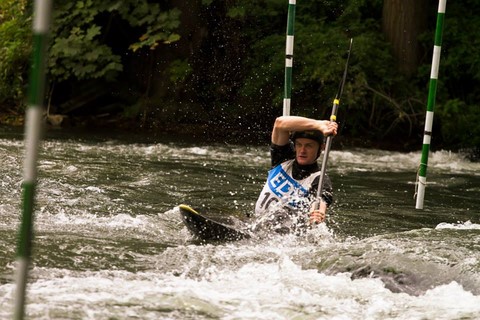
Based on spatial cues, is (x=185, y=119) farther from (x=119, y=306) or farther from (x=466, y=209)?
(x=119, y=306)

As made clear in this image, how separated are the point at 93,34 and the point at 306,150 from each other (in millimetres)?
8347

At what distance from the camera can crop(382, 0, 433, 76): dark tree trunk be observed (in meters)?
13.1

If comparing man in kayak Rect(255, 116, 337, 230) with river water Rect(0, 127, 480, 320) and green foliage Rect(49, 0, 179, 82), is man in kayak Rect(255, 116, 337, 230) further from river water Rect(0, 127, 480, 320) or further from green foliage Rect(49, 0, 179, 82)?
green foliage Rect(49, 0, 179, 82)

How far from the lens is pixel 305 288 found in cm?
461

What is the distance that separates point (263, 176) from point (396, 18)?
4930mm

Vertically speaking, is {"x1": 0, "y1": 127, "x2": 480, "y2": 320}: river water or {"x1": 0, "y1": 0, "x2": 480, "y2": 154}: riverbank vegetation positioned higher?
{"x1": 0, "y1": 0, "x2": 480, "y2": 154}: riverbank vegetation

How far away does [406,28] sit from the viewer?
13.1 m

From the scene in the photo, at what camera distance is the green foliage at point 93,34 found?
13430 millimetres

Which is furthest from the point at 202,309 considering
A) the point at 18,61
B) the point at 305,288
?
the point at 18,61

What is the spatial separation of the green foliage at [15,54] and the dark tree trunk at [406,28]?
6.16m

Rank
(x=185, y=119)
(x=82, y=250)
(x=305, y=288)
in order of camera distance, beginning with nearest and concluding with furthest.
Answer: (x=305, y=288), (x=82, y=250), (x=185, y=119)

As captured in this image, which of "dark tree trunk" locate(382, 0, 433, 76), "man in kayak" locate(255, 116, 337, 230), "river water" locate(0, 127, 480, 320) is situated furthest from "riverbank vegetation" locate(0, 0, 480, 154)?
"man in kayak" locate(255, 116, 337, 230)

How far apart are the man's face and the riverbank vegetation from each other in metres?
6.50

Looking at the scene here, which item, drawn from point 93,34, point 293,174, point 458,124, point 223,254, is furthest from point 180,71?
point 223,254
